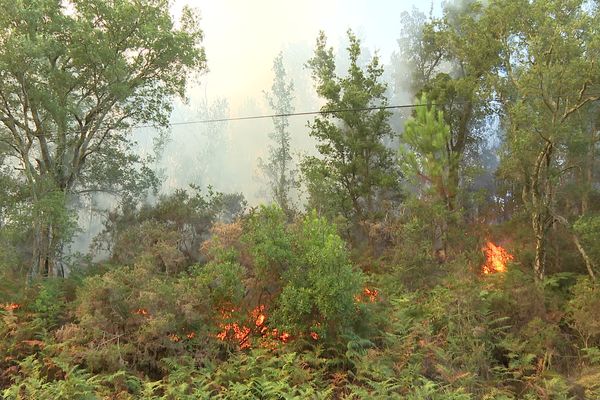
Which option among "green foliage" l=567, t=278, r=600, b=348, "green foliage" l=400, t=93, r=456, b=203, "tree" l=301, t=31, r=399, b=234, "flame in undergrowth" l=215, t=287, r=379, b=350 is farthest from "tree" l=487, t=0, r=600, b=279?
"flame in undergrowth" l=215, t=287, r=379, b=350

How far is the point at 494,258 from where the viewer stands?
15.2 m

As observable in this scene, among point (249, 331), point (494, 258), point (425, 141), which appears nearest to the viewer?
point (249, 331)

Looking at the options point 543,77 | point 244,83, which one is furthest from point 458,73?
point 244,83

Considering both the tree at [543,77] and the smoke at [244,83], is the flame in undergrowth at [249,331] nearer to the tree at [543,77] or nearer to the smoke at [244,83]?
the tree at [543,77]

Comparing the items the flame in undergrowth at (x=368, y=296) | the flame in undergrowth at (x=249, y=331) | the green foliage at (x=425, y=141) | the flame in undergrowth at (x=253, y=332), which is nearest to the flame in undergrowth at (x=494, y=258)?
the green foliage at (x=425, y=141)

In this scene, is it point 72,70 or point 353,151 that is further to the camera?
point 353,151

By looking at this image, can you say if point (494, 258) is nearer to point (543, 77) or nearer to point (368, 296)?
point (368, 296)

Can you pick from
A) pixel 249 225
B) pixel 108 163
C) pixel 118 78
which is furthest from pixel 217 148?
pixel 249 225

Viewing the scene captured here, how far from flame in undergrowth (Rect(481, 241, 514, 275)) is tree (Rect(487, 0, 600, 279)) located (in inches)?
72.7

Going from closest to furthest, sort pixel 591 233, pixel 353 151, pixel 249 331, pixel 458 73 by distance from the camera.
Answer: pixel 249 331, pixel 591 233, pixel 353 151, pixel 458 73

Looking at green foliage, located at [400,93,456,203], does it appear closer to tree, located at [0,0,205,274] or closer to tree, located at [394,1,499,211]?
tree, located at [394,1,499,211]

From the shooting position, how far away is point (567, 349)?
9703mm

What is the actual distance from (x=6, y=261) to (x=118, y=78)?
20.0 ft

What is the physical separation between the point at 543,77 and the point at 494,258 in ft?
22.0
